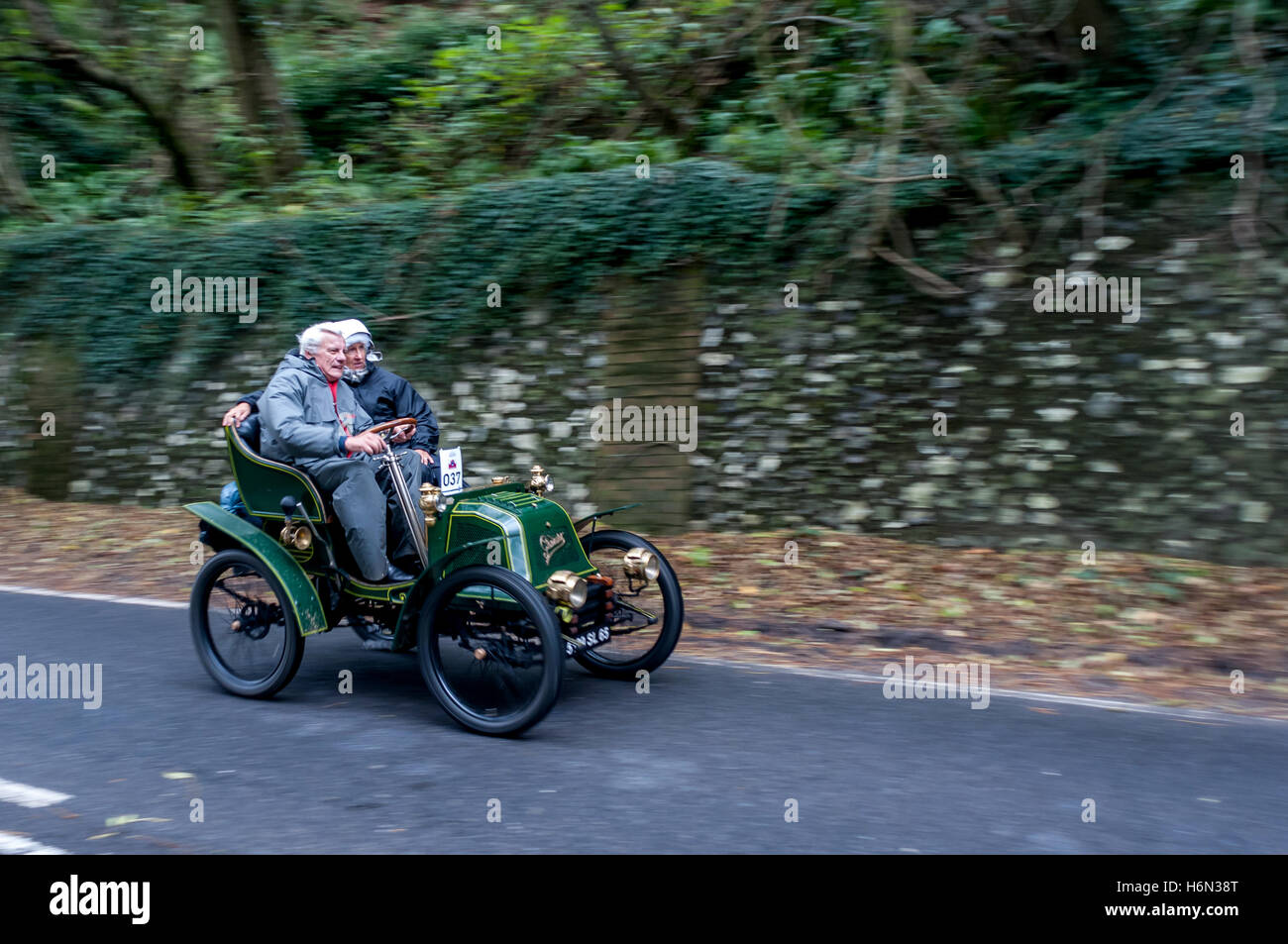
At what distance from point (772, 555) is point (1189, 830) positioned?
489 centimetres

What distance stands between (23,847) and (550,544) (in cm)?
257

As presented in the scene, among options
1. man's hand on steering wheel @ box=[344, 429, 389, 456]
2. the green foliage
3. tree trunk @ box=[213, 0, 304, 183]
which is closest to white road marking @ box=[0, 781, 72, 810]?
man's hand on steering wheel @ box=[344, 429, 389, 456]

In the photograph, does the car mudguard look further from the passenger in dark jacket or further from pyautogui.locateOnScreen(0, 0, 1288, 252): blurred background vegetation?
pyautogui.locateOnScreen(0, 0, 1288, 252): blurred background vegetation

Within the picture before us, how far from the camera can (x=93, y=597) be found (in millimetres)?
8594

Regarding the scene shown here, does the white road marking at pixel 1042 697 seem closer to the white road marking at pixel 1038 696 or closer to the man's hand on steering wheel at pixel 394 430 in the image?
the white road marking at pixel 1038 696

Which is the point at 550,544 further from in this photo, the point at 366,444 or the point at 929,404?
the point at 929,404

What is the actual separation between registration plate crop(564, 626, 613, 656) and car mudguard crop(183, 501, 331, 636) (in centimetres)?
126

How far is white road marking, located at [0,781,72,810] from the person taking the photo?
14.0 feet

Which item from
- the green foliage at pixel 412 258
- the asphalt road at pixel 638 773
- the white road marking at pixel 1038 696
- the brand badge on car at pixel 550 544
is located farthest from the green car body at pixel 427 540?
the green foliage at pixel 412 258

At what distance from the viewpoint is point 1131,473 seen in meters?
8.03

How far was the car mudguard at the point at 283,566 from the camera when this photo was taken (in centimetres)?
553

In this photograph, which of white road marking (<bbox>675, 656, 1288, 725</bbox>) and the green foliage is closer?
white road marking (<bbox>675, 656, 1288, 725</bbox>)

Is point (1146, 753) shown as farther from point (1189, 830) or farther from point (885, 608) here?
point (885, 608)
